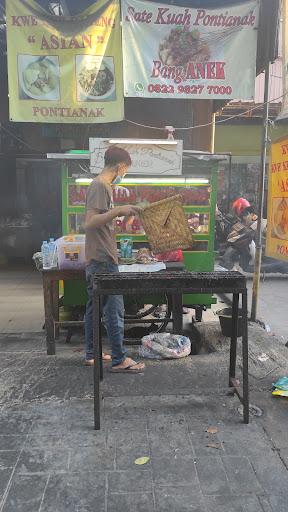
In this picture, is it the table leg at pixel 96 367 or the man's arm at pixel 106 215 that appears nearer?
the table leg at pixel 96 367

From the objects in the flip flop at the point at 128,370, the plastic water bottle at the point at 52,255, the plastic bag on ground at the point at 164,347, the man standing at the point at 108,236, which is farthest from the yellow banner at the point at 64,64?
the flip flop at the point at 128,370

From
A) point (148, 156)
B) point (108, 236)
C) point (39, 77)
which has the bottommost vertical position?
point (108, 236)

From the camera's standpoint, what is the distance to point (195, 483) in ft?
8.13

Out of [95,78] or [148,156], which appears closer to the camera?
[95,78]

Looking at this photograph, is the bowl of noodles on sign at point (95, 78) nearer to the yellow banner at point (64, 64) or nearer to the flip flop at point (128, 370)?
the yellow banner at point (64, 64)

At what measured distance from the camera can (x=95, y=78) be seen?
476 centimetres

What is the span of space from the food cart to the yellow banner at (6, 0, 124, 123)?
2.14 ft

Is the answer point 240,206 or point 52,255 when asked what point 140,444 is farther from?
point 240,206

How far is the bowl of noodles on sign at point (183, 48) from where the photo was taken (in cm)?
471

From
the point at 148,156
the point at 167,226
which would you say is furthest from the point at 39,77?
the point at 167,226

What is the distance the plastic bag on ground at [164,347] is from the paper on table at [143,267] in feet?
2.28

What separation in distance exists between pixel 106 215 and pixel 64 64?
216 centimetres

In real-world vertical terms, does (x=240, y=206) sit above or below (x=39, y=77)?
below

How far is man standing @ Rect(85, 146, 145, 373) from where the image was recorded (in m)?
3.62
